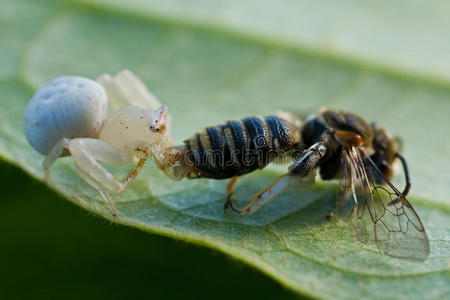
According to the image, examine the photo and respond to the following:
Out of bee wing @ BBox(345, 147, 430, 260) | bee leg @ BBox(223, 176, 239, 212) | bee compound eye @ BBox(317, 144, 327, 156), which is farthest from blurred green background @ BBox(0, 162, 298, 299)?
bee compound eye @ BBox(317, 144, 327, 156)

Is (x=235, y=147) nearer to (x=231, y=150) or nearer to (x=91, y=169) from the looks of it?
(x=231, y=150)

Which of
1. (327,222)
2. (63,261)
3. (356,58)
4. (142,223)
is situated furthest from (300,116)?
(63,261)

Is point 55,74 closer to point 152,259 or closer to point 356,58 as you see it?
point 152,259

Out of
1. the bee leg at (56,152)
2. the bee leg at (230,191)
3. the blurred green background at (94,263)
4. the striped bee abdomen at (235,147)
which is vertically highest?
the striped bee abdomen at (235,147)

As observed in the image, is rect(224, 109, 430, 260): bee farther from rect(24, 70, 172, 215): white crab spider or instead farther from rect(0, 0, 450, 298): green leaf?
rect(24, 70, 172, 215): white crab spider

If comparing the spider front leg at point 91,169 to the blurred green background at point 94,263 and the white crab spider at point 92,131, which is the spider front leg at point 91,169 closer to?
the white crab spider at point 92,131

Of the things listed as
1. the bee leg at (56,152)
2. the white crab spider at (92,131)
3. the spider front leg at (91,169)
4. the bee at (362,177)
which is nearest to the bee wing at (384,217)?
the bee at (362,177)

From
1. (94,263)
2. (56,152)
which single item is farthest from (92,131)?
(94,263)
